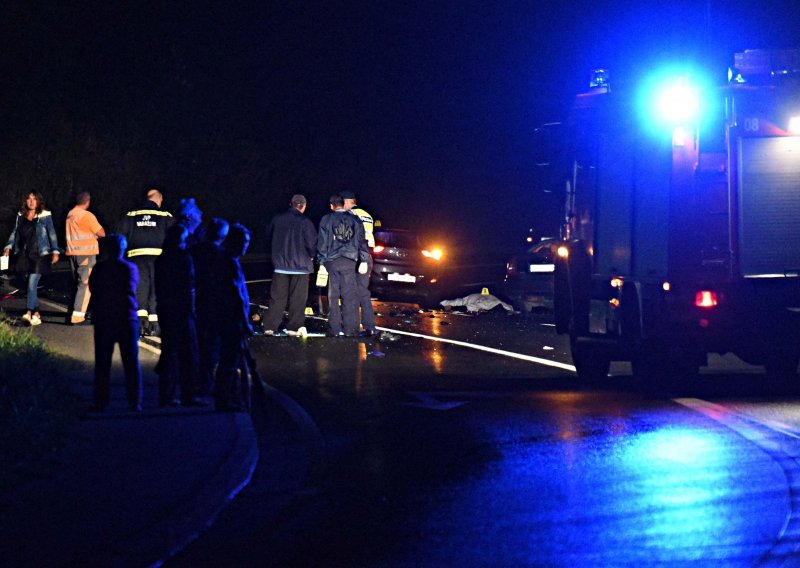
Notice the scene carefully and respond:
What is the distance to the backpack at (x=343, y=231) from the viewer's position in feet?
58.7

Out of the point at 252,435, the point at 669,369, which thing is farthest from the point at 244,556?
the point at 669,369

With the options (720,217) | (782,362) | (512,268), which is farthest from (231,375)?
(512,268)

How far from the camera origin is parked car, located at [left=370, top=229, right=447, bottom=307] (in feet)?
80.8

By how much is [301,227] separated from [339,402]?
6294 mm

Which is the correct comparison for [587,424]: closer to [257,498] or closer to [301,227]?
[257,498]

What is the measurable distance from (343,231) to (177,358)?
719 centimetres

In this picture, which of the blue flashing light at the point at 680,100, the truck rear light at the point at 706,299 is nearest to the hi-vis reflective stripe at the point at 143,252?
the blue flashing light at the point at 680,100

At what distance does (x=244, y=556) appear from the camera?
21.7 feet

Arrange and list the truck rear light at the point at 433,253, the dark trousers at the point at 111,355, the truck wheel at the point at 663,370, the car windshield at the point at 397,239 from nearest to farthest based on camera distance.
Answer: the dark trousers at the point at 111,355 < the truck wheel at the point at 663,370 < the truck rear light at the point at 433,253 < the car windshield at the point at 397,239

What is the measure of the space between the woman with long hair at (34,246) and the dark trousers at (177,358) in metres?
7.80

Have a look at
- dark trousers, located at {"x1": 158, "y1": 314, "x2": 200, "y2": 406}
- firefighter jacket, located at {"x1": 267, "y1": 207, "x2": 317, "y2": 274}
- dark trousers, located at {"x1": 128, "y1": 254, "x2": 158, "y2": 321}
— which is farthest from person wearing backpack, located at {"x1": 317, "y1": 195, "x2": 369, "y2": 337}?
dark trousers, located at {"x1": 158, "y1": 314, "x2": 200, "y2": 406}

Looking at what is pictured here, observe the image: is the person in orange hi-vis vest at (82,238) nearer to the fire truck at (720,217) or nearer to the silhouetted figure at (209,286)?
the silhouetted figure at (209,286)

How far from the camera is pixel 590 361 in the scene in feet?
44.8

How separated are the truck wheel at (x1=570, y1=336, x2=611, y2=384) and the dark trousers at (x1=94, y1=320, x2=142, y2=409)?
4643 mm
